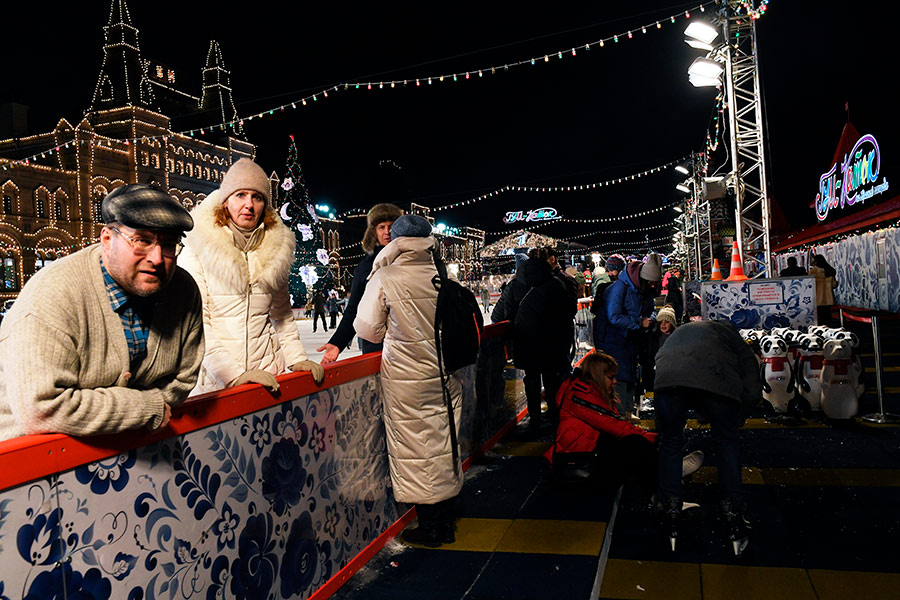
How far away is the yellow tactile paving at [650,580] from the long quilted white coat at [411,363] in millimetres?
926

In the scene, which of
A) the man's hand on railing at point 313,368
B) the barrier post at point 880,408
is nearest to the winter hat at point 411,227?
the man's hand on railing at point 313,368

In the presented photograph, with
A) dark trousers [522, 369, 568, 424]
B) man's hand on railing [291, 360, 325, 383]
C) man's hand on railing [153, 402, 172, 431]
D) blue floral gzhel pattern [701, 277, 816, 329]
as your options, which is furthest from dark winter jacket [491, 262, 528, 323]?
man's hand on railing [153, 402, 172, 431]

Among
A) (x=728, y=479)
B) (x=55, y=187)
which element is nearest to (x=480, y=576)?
(x=728, y=479)

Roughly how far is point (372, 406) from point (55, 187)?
4475 cm

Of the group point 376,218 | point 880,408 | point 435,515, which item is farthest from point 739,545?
point 880,408

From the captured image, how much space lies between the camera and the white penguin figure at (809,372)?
6.02 m

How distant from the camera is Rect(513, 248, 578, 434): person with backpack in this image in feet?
19.5

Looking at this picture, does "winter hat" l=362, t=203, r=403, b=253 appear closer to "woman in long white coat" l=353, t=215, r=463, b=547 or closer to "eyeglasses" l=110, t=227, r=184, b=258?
"woman in long white coat" l=353, t=215, r=463, b=547

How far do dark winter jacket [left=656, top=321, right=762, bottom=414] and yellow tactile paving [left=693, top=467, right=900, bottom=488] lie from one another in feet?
4.53

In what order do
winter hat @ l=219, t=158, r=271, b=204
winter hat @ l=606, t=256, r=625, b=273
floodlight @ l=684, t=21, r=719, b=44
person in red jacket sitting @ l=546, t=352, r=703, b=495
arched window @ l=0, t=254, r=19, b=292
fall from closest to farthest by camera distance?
winter hat @ l=219, t=158, r=271, b=204 < person in red jacket sitting @ l=546, t=352, r=703, b=495 < winter hat @ l=606, t=256, r=625, b=273 < floodlight @ l=684, t=21, r=719, b=44 < arched window @ l=0, t=254, r=19, b=292

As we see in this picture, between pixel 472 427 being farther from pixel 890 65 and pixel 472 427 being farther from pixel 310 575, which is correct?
pixel 890 65

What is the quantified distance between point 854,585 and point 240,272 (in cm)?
314

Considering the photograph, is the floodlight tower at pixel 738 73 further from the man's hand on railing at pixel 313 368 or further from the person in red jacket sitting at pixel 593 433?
the man's hand on railing at pixel 313 368

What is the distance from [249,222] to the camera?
288cm
